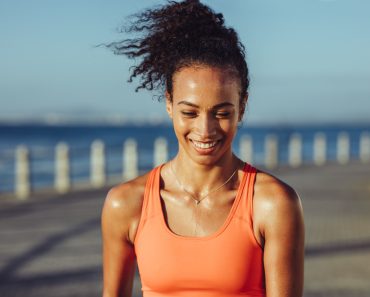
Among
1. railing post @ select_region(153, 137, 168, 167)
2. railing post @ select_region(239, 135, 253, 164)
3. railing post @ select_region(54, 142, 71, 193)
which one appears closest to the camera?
railing post @ select_region(54, 142, 71, 193)

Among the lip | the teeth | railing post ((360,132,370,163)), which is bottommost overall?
railing post ((360,132,370,163))

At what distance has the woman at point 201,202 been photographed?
2246mm

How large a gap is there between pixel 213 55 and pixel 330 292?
189 inches

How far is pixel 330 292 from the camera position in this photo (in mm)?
6672

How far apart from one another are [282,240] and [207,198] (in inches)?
14.4

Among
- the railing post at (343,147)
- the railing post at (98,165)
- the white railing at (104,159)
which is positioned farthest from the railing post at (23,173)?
the railing post at (343,147)

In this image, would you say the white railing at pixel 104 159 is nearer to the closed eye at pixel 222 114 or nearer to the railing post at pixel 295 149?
the railing post at pixel 295 149

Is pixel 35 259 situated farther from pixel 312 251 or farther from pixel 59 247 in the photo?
pixel 312 251

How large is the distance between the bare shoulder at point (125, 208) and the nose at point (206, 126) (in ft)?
1.00

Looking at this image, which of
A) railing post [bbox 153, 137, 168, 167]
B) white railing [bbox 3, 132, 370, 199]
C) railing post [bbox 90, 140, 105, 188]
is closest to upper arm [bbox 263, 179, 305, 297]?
white railing [bbox 3, 132, 370, 199]

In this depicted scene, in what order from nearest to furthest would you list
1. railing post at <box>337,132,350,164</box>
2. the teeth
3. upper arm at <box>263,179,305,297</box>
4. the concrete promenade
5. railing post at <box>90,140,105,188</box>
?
upper arm at <box>263,179,305,297</box>, the teeth, the concrete promenade, railing post at <box>90,140,105,188</box>, railing post at <box>337,132,350,164</box>

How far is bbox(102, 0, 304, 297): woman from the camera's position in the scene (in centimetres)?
225

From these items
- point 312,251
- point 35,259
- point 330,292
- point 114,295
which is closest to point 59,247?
point 35,259

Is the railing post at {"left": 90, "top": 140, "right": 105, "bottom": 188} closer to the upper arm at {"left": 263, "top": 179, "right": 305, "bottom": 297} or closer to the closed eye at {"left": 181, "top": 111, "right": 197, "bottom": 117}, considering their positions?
the closed eye at {"left": 181, "top": 111, "right": 197, "bottom": 117}
